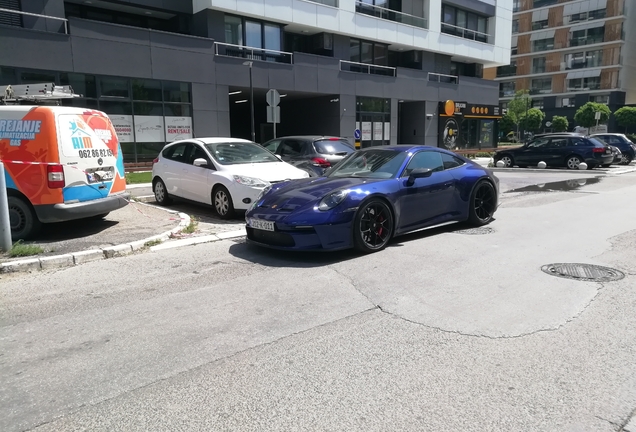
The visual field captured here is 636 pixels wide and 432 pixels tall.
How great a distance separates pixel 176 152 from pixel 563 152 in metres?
17.7

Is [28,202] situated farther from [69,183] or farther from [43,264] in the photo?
[43,264]

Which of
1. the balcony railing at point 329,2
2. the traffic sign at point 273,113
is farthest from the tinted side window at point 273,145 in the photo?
the balcony railing at point 329,2

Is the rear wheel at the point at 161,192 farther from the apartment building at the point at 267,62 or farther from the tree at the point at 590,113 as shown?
the tree at the point at 590,113

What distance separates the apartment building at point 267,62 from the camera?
18938mm

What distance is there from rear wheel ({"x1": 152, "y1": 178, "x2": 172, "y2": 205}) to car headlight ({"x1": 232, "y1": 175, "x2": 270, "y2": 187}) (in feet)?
9.84

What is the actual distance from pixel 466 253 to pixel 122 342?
467 centimetres

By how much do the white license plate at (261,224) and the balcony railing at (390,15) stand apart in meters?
26.5

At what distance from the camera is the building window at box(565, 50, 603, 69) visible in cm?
6488

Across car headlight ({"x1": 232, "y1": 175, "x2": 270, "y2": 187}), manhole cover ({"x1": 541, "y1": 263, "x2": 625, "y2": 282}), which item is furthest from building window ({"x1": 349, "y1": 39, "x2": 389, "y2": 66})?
manhole cover ({"x1": 541, "y1": 263, "x2": 625, "y2": 282})

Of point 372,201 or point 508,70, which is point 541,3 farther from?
point 372,201

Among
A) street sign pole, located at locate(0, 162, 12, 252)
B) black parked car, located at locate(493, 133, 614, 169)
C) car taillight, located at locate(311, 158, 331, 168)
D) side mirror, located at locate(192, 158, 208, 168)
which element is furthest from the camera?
black parked car, located at locate(493, 133, 614, 169)

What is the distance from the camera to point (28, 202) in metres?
7.43

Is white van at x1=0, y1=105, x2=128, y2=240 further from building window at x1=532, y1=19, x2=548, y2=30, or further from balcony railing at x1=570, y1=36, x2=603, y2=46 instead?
building window at x1=532, y1=19, x2=548, y2=30

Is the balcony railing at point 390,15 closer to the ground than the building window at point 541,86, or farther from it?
farther from it
